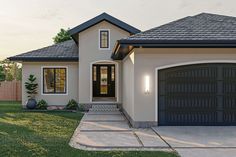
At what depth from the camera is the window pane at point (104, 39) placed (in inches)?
797

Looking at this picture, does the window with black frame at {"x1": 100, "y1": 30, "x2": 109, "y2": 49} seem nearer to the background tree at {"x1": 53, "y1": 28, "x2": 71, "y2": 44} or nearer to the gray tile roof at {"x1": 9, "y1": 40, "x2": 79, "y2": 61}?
the gray tile roof at {"x1": 9, "y1": 40, "x2": 79, "y2": 61}

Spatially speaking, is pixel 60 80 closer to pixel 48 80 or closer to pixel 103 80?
pixel 48 80

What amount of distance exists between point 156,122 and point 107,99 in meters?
8.89

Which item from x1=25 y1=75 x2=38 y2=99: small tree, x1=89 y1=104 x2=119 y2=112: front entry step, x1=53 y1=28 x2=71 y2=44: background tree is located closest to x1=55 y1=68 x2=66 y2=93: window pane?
x1=25 y1=75 x2=38 y2=99: small tree

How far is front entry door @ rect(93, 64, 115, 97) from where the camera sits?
22.0 metres

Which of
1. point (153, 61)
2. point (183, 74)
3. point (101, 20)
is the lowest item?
point (183, 74)

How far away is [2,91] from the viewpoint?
28.0m

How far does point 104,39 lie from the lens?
20344mm

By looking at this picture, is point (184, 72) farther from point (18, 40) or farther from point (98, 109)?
point (18, 40)

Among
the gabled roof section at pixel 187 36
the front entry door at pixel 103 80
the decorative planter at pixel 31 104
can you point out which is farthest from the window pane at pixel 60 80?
the gabled roof section at pixel 187 36

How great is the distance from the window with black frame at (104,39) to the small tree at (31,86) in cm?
462

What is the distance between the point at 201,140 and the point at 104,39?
11.7 metres

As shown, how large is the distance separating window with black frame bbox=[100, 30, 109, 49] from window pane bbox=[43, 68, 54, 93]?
3.57 meters

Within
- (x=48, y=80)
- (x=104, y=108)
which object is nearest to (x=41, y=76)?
(x=48, y=80)
